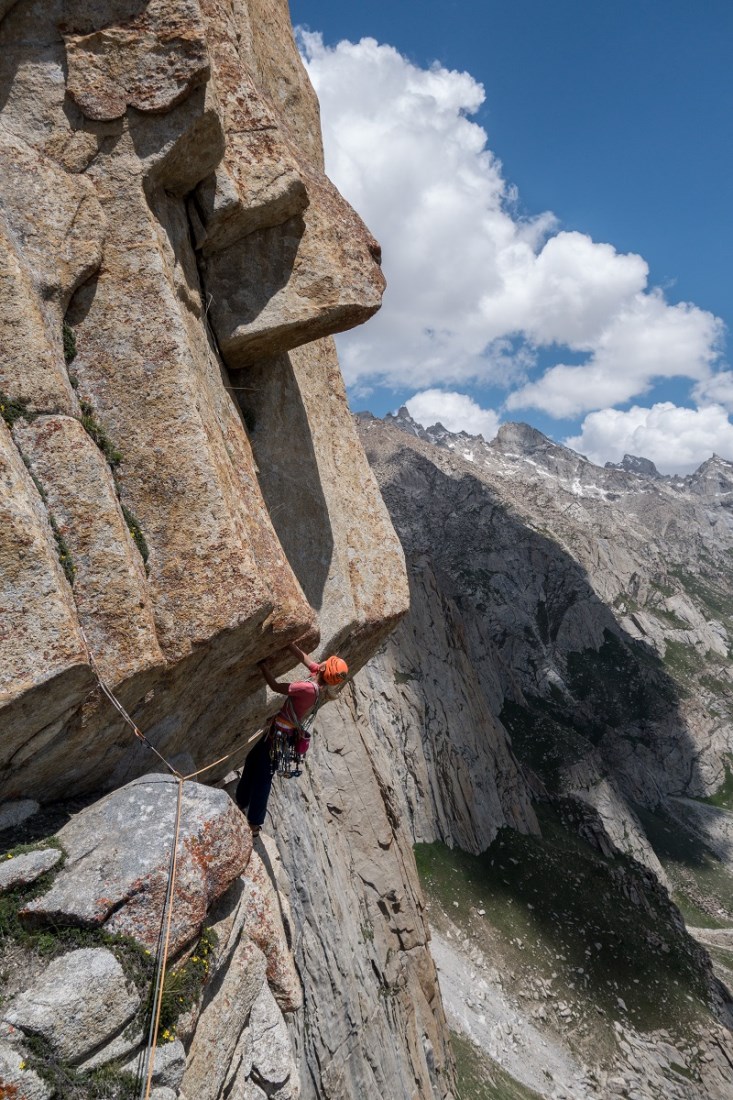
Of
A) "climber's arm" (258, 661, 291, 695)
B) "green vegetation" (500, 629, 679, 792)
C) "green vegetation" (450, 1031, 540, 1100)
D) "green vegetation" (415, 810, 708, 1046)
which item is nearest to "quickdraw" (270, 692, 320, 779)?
"climber's arm" (258, 661, 291, 695)

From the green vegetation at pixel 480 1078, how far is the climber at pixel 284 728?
30310 mm

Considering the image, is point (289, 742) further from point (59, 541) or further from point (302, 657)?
point (59, 541)

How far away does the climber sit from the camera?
41.9 feet

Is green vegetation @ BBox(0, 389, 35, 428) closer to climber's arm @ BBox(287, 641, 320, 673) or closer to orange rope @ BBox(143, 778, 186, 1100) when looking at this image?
climber's arm @ BBox(287, 641, 320, 673)

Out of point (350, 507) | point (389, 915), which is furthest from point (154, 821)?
point (389, 915)

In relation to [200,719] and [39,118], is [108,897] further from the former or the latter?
[39,118]

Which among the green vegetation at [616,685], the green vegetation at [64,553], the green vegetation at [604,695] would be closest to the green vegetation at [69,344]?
the green vegetation at [64,553]

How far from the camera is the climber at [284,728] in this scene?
12766 mm

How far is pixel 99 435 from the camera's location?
33.8 ft

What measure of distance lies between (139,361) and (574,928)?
62.3 metres

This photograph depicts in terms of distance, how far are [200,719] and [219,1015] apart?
16.3 feet

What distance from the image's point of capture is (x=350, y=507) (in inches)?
677

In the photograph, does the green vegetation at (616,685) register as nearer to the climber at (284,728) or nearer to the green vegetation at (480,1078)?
the green vegetation at (480,1078)

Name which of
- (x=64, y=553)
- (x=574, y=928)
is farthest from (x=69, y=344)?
(x=574, y=928)
